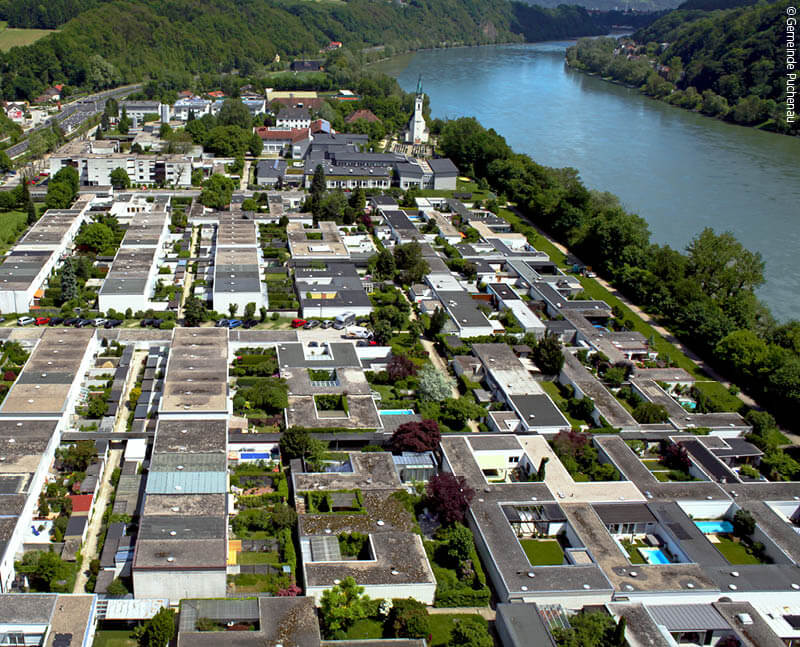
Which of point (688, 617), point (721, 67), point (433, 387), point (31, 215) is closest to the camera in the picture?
point (688, 617)

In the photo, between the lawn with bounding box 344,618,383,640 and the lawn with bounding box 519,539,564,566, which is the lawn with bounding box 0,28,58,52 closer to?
the lawn with bounding box 519,539,564,566

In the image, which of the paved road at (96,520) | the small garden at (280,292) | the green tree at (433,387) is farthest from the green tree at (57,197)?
the green tree at (433,387)

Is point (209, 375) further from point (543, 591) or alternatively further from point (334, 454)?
point (543, 591)

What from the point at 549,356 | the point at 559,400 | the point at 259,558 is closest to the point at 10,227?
the point at 549,356

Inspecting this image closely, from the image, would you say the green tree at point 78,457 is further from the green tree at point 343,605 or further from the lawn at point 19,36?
the lawn at point 19,36

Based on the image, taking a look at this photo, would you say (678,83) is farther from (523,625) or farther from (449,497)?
(523,625)

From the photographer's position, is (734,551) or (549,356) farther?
(549,356)

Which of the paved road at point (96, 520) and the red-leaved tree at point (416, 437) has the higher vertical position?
the red-leaved tree at point (416, 437)

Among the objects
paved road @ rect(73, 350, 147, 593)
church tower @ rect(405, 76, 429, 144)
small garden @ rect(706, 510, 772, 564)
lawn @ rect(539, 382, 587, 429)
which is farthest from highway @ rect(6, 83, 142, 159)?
small garden @ rect(706, 510, 772, 564)
